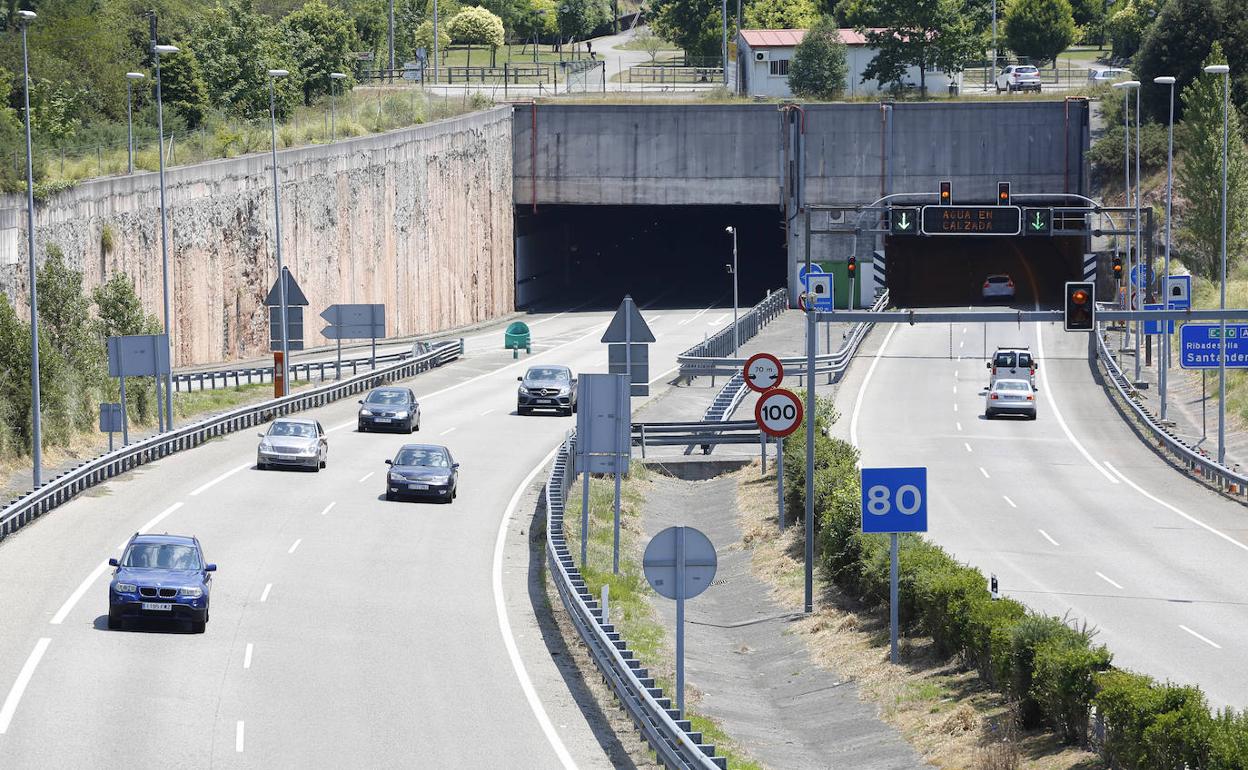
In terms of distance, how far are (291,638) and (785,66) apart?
8575 centimetres

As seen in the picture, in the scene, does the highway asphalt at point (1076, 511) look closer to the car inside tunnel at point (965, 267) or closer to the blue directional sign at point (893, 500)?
the blue directional sign at point (893, 500)

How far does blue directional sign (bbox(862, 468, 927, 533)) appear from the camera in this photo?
2416 centimetres

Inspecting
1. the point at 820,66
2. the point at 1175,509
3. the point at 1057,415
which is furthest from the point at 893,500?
the point at 820,66

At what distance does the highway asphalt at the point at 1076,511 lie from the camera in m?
26.3

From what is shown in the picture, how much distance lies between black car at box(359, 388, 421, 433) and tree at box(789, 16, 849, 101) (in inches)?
2303

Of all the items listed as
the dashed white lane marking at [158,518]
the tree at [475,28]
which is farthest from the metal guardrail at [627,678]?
the tree at [475,28]

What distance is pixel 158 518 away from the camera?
1350 inches

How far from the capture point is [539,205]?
9788 cm

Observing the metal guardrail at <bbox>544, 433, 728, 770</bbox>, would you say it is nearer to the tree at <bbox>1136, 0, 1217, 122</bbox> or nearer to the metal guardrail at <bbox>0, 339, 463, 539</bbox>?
the metal guardrail at <bbox>0, 339, 463, 539</bbox>

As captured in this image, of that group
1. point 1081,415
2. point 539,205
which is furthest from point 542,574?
point 539,205

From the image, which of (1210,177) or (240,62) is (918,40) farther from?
(240,62)

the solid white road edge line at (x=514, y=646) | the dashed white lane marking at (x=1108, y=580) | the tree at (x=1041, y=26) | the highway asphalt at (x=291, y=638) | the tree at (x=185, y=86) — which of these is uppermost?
the tree at (x=1041, y=26)

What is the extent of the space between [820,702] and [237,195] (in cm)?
4804

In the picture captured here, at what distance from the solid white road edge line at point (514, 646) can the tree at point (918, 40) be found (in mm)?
68113
